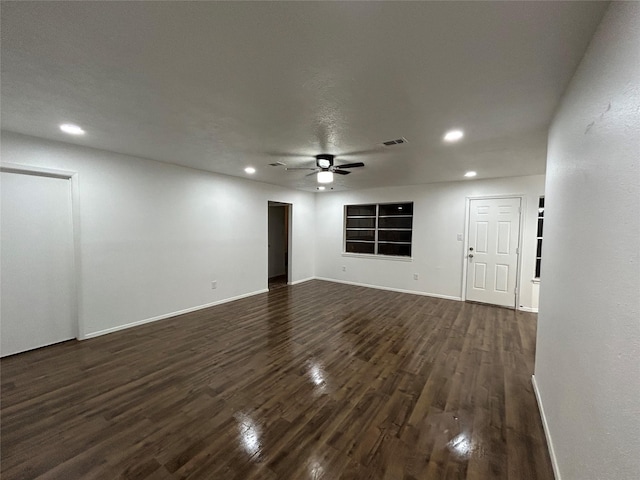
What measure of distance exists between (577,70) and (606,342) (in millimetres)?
1513

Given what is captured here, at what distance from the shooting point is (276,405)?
2.14 metres

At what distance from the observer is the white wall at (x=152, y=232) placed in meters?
3.32

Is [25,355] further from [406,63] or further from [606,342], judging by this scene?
[606,342]

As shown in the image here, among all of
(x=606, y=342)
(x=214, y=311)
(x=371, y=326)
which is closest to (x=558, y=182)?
(x=606, y=342)

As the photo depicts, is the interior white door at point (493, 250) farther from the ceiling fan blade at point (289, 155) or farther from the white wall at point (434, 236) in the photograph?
the ceiling fan blade at point (289, 155)

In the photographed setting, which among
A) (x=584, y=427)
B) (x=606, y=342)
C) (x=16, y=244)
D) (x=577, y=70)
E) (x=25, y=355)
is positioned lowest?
(x=25, y=355)

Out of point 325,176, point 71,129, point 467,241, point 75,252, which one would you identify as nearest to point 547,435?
point 325,176

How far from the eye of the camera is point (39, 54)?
A: 1.48 metres

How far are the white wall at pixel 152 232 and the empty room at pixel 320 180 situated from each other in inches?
1.1

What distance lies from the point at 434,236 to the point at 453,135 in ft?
10.8

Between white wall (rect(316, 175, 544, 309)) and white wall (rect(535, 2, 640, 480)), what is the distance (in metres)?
3.51

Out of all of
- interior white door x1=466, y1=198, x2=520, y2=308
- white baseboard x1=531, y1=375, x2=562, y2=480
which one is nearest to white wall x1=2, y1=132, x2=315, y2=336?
interior white door x1=466, y1=198, x2=520, y2=308

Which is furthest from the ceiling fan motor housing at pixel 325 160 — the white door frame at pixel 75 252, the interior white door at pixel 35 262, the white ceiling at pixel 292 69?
the interior white door at pixel 35 262

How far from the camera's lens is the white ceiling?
119cm
